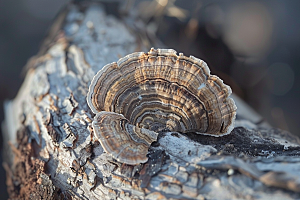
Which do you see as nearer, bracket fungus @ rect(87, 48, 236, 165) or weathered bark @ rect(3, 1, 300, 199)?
weathered bark @ rect(3, 1, 300, 199)

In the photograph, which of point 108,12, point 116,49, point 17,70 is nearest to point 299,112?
point 116,49

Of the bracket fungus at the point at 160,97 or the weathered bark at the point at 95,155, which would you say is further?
the bracket fungus at the point at 160,97

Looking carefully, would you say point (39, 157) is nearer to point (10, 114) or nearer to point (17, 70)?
point (10, 114)

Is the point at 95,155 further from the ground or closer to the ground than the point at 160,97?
closer to the ground
